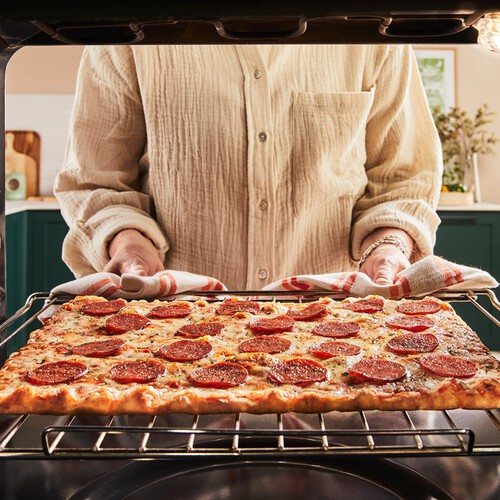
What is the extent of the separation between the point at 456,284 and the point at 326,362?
41 centimetres

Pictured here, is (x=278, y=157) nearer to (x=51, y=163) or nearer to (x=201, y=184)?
(x=201, y=184)

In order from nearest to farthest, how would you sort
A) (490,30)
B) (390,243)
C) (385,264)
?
(490,30)
(385,264)
(390,243)

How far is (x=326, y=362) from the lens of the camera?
1089 mm

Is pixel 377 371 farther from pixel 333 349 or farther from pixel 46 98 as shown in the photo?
pixel 46 98

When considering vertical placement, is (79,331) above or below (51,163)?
below

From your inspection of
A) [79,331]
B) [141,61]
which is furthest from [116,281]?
[141,61]

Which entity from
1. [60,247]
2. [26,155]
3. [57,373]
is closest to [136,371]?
[57,373]

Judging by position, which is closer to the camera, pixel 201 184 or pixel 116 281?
pixel 116 281

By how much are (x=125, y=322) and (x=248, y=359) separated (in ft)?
0.94

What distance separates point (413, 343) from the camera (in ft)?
3.78

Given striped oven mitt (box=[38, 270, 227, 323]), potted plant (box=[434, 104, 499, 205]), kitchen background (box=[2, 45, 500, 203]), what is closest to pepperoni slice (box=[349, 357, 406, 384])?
striped oven mitt (box=[38, 270, 227, 323])

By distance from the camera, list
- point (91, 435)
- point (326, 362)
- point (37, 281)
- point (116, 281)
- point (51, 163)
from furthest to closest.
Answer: point (51, 163)
point (37, 281)
point (116, 281)
point (326, 362)
point (91, 435)

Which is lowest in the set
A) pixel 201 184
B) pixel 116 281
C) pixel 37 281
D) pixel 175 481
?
pixel 37 281

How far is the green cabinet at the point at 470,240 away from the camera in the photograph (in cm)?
441
